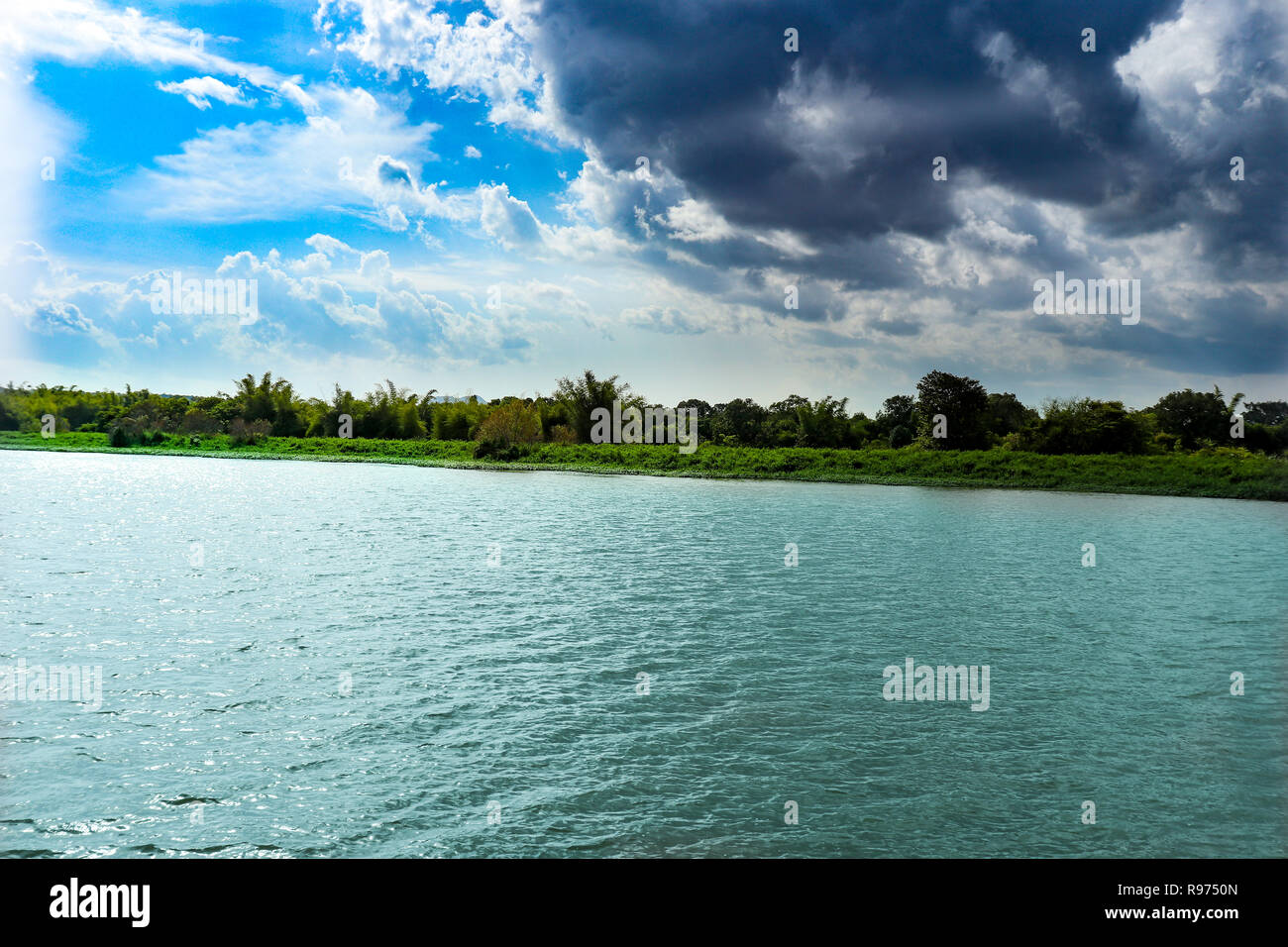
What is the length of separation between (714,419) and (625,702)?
57.0m

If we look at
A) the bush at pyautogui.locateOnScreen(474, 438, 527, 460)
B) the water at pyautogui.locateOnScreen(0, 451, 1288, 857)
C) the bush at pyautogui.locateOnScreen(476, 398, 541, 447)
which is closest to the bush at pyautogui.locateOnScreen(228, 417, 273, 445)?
the bush at pyautogui.locateOnScreen(476, 398, 541, 447)

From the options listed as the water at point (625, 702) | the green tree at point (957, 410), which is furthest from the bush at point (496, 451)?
the water at point (625, 702)

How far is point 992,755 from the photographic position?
22.4ft

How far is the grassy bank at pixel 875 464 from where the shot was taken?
40688 mm

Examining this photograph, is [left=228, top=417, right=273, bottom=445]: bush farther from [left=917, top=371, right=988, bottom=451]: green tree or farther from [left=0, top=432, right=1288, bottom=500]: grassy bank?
[left=917, top=371, right=988, bottom=451]: green tree

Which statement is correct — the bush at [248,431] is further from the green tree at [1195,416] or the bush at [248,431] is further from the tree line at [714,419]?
the green tree at [1195,416]

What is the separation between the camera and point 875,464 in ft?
155

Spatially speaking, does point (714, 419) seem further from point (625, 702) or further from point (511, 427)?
point (625, 702)

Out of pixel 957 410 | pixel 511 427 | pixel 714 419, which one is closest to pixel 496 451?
pixel 511 427

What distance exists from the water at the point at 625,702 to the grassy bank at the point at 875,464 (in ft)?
81.2

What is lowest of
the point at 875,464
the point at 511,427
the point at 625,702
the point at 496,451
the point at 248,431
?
the point at 625,702
